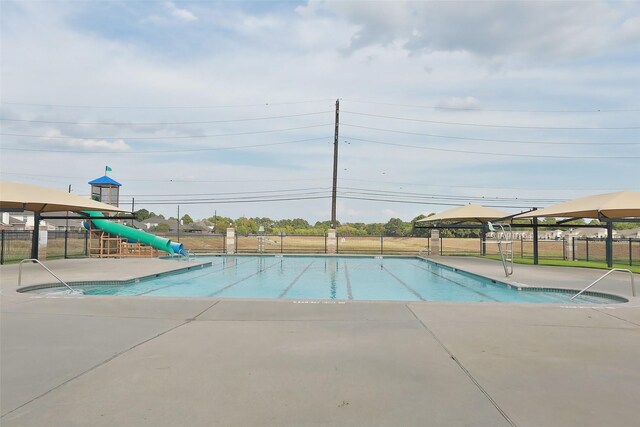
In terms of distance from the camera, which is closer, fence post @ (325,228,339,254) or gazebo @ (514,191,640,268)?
gazebo @ (514,191,640,268)

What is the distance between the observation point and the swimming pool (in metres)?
10.7

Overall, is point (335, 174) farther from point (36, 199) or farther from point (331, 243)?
point (36, 199)

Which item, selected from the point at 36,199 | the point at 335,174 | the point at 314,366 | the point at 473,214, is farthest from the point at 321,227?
the point at 314,366

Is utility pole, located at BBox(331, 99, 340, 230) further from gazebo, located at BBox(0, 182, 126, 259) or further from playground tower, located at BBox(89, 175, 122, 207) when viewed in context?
gazebo, located at BBox(0, 182, 126, 259)

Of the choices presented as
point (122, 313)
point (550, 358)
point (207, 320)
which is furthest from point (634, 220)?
point (122, 313)

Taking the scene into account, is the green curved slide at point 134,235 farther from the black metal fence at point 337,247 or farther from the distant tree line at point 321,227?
the distant tree line at point 321,227

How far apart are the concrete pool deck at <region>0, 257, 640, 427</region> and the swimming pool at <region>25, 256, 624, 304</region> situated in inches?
123

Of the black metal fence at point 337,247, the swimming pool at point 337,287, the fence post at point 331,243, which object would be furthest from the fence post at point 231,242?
the swimming pool at point 337,287

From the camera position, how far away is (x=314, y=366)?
432cm

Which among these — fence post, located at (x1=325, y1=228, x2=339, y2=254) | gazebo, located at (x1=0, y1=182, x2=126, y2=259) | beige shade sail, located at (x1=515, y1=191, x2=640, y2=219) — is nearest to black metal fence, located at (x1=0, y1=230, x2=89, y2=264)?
gazebo, located at (x1=0, y1=182, x2=126, y2=259)

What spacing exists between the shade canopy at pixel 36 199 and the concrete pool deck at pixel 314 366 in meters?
8.55

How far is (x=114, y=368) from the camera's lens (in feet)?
13.8

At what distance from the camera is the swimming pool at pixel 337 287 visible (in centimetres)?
1071

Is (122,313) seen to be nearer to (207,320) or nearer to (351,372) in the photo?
(207,320)
